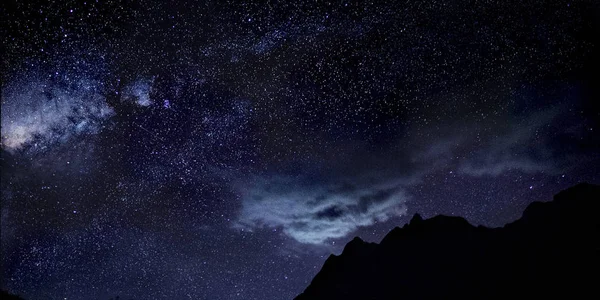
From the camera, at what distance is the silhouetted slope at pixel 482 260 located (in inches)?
890

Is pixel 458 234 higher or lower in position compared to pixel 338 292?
higher

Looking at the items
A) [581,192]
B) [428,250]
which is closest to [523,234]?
[581,192]

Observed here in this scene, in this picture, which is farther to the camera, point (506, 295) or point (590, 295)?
point (506, 295)

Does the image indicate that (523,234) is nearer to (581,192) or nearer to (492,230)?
(492,230)

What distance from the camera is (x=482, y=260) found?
26125 mm

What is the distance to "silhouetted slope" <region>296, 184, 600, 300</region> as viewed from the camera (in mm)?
22609

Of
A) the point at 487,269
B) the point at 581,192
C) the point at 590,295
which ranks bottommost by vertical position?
the point at 590,295

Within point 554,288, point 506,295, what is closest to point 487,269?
point 506,295

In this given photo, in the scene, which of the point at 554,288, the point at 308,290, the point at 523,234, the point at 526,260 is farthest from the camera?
the point at 308,290

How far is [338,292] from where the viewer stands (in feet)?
96.5

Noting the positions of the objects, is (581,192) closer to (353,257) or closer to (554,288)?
(554,288)

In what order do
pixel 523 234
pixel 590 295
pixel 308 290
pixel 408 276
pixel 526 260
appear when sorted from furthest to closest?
pixel 308 290 < pixel 408 276 < pixel 523 234 < pixel 526 260 < pixel 590 295

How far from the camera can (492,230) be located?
1112 inches

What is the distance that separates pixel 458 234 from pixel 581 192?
11.3 meters
